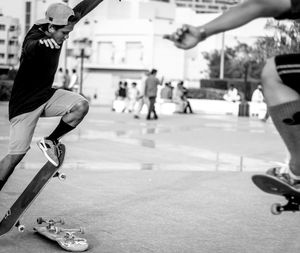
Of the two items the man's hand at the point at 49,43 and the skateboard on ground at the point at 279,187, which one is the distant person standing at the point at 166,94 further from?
the skateboard on ground at the point at 279,187

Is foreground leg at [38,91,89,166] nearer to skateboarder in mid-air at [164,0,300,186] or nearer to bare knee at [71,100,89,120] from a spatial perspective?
bare knee at [71,100,89,120]

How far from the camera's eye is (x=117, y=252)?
16.6 feet

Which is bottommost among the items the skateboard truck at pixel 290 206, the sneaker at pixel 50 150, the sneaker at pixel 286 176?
the sneaker at pixel 50 150

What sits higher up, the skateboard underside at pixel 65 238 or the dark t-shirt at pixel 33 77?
the dark t-shirt at pixel 33 77

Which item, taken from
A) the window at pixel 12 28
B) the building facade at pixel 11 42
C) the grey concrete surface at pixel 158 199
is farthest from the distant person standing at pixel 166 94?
the window at pixel 12 28

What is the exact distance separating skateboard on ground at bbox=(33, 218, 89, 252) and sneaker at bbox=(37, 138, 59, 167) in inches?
21.9

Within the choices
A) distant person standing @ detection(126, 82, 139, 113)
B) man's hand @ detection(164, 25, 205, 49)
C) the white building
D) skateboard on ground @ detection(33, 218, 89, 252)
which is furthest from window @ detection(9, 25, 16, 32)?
man's hand @ detection(164, 25, 205, 49)

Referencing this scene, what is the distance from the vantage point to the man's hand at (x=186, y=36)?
316 cm

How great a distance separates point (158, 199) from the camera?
7.47 m

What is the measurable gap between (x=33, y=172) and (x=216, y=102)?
24.9 meters

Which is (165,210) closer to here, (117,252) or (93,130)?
(117,252)

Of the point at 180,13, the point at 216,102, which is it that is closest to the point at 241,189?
the point at 216,102

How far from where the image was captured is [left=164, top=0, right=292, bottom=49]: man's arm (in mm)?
3111

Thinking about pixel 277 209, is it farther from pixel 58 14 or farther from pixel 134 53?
pixel 134 53
